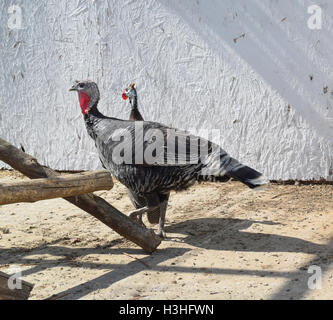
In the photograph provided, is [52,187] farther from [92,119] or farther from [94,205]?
[92,119]

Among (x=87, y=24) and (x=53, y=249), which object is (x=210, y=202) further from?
(x=87, y=24)

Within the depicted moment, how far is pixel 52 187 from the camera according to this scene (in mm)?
2863

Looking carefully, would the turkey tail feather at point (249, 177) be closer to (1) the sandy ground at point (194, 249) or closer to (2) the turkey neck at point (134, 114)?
(1) the sandy ground at point (194, 249)

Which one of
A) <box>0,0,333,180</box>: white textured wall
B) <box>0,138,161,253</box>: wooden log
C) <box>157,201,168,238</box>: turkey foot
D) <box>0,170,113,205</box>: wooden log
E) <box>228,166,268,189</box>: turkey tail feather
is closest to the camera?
<box>0,170,113,205</box>: wooden log

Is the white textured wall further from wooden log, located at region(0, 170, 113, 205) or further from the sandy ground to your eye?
wooden log, located at region(0, 170, 113, 205)

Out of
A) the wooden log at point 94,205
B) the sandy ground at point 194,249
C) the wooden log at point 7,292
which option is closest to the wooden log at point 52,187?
the wooden log at point 94,205

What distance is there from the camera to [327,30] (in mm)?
4887

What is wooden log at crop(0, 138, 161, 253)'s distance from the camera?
10.6 feet

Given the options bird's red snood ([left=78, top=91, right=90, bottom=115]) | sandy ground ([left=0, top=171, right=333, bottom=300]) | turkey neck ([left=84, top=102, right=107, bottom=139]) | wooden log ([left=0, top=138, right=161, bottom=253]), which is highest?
bird's red snood ([left=78, top=91, right=90, bottom=115])

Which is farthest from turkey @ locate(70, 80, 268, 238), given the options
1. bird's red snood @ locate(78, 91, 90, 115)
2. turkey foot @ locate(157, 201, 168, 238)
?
bird's red snood @ locate(78, 91, 90, 115)

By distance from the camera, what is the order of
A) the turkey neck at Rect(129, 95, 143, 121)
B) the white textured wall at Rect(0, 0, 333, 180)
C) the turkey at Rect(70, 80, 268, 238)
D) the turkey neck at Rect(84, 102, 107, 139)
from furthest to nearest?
1. the white textured wall at Rect(0, 0, 333, 180)
2. the turkey neck at Rect(129, 95, 143, 121)
3. the turkey neck at Rect(84, 102, 107, 139)
4. the turkey at Rect(70, 80, 268, 238)

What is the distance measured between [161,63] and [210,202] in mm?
1808

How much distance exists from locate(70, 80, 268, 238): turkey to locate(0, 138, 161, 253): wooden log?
41cm
